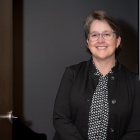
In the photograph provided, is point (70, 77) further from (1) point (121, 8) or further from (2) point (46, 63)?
(1) point (121, 8)

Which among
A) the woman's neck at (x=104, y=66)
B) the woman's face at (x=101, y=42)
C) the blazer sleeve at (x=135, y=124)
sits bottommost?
the blazer sleeve at (x=135, y=124)

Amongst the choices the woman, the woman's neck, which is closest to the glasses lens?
the woman

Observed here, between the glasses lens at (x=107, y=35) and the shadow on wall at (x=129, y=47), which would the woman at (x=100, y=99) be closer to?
the glasses lens at (x=107, y=35)

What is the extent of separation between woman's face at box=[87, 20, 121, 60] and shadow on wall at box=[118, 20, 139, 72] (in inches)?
48.1

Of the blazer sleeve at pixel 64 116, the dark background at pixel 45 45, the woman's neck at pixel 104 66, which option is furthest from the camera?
the dark background at pixel 45 45

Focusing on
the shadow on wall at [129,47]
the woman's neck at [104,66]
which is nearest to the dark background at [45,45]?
the shadow on wall at [129,47]

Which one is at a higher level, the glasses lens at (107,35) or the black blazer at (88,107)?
the glasses lens at (107,35)

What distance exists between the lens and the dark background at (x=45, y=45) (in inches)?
107

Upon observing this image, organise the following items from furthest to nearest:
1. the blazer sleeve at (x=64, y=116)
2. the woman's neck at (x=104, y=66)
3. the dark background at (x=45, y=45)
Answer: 1. the dark background at (x=45, y=45)
2. the woman's neck at (x=104, y=66)
3. the blazer sleeve at (x=64, y=116)

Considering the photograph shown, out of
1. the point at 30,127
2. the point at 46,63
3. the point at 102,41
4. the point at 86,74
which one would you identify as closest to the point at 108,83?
the point at 86,74

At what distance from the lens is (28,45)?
2.74 metres

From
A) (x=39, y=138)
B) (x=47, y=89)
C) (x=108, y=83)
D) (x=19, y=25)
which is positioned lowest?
(x=39, y=138)

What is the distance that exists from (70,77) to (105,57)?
0.86 ft

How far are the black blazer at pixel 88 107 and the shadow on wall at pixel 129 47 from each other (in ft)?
3.89
